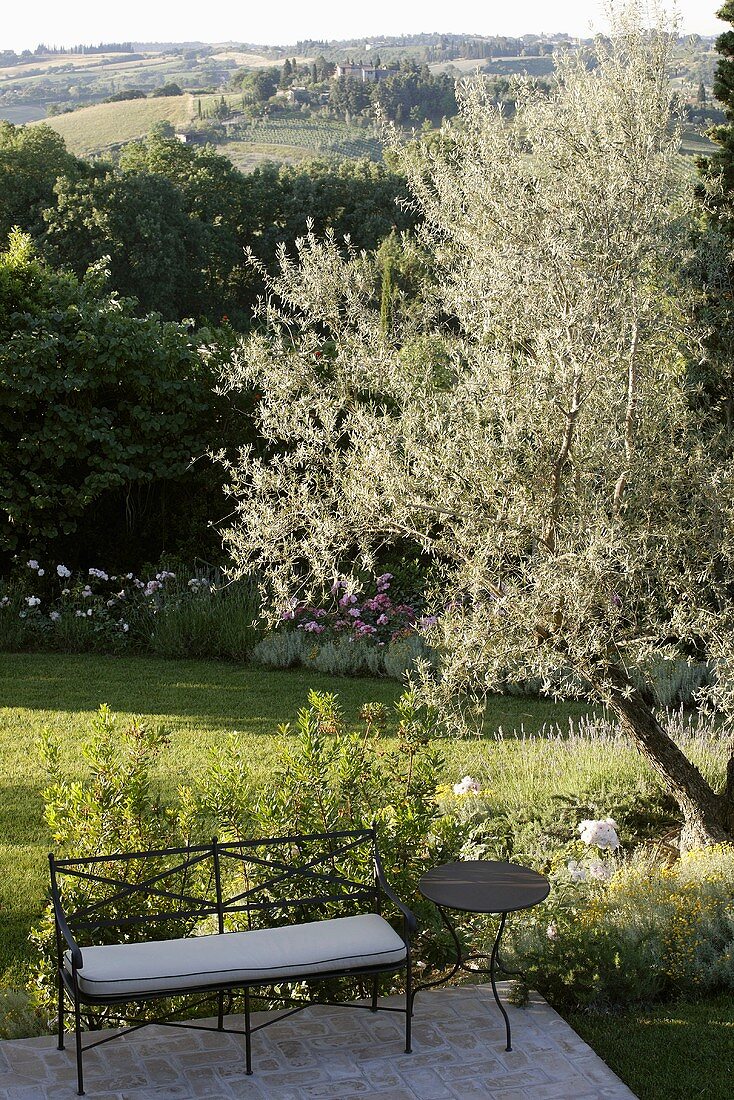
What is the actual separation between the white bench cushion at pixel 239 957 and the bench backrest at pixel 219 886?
185 mm

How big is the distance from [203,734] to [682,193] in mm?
4450

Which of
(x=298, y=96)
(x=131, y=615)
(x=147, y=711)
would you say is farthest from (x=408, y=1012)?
(x=298, y=96)

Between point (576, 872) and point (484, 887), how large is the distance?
4.20ft

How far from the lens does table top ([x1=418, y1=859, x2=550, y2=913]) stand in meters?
3.80

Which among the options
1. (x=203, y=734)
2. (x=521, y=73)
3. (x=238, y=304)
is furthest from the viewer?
(x=238, y=304)

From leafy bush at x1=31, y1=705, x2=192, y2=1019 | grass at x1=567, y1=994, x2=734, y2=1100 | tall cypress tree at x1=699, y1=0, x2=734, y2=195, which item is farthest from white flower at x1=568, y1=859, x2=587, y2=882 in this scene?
tall cypress tree at x1=699, y1=0, x2=734, y2=195

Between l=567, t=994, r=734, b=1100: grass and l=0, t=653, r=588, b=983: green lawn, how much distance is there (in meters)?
2.47

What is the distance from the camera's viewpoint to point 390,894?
12.9 ft

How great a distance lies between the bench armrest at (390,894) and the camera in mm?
3764

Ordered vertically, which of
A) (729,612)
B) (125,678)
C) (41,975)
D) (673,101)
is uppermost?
(673,101)

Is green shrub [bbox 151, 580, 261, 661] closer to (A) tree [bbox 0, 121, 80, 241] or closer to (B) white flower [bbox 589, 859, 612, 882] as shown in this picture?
(B) white flower [bbox 589, 859, 612, 882]

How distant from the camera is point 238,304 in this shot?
39.0 metres

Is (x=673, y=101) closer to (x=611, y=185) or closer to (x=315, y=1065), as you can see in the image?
(x=611, y=185)

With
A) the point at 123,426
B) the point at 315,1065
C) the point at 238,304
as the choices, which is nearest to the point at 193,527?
the point at 123,426
